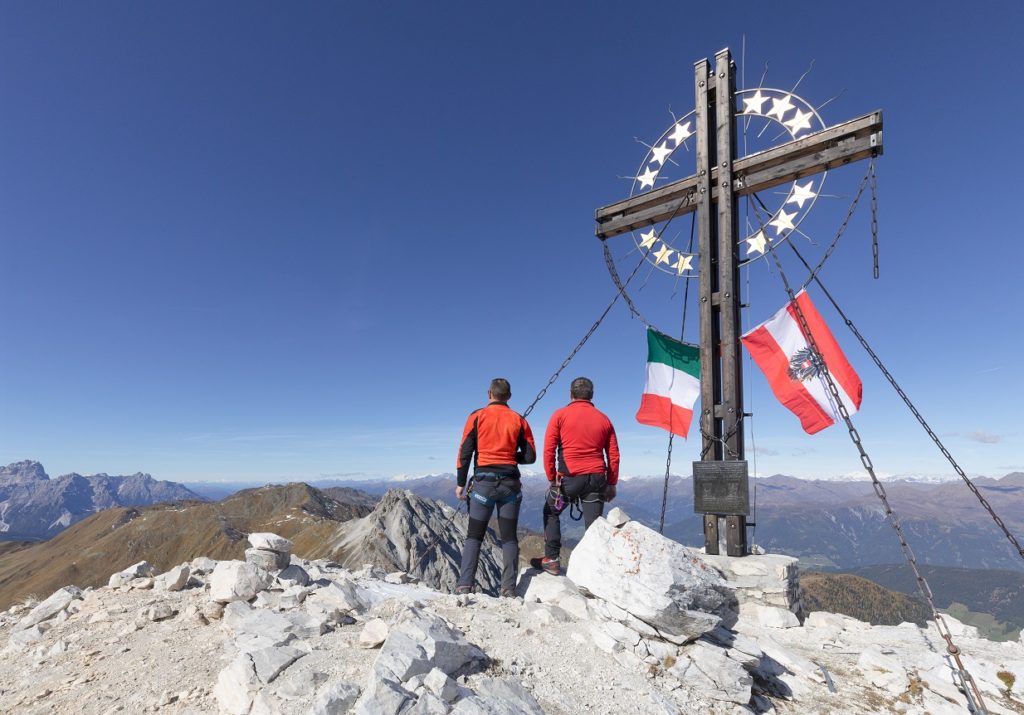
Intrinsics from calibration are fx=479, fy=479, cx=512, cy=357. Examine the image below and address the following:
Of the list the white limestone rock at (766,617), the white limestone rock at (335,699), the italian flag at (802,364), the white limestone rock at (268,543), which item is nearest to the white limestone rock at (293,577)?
the white limestone rock at (268,543)

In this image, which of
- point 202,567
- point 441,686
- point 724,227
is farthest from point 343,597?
point 724,227

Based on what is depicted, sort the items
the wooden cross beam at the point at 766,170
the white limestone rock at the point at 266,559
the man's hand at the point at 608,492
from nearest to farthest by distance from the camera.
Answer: the white limestone rock at the point at 266,559
the man's hand at the point at 608,492
the wooden cross beam at the point at 766,170

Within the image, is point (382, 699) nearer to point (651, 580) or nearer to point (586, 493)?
point (651, 580)

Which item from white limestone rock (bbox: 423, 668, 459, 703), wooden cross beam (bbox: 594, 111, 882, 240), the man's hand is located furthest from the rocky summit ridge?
wooden cross beam (bbox: 594, 111, 882, 240)

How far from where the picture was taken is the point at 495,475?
7.77 m

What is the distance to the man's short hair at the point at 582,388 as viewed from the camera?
8.57 metres

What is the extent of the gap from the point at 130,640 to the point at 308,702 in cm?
347

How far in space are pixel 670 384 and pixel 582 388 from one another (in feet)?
13.4

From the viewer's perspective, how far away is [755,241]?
10867 mm

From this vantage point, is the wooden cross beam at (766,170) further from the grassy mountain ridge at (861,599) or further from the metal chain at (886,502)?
the grassy mountain ridge at (861,599)

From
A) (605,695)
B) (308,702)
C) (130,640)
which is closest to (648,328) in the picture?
(605,695)

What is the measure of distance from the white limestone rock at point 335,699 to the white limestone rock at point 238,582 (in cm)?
335

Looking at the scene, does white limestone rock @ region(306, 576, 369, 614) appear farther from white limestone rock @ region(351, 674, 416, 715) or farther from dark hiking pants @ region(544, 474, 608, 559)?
dark hiking pants @ region(544, 474, 608, 559)

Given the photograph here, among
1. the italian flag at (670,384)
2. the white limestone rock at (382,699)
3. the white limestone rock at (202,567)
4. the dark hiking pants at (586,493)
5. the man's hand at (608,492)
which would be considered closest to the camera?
the white limestone rock at (382,699)
